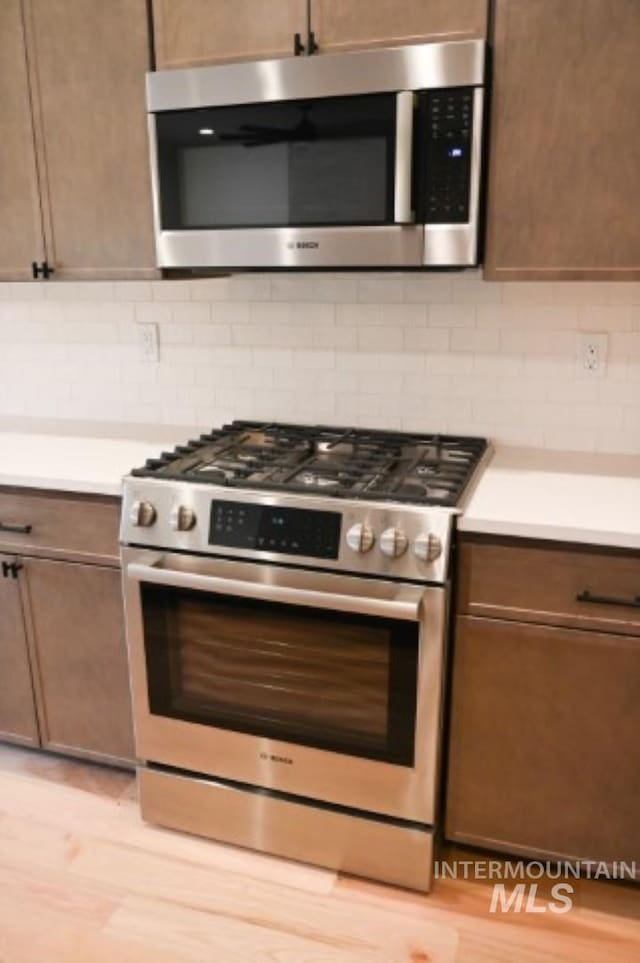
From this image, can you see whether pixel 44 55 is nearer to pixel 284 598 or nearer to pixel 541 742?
pixel 284 598

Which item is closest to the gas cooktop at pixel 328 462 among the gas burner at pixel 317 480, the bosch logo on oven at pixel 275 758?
the gas burner at pixel 317 480

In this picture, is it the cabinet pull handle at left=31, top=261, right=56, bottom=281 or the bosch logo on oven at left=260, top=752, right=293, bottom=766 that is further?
the cabinet pull handle at left=31, top=261, right=56, bottom=281

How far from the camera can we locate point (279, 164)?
1.81 metres

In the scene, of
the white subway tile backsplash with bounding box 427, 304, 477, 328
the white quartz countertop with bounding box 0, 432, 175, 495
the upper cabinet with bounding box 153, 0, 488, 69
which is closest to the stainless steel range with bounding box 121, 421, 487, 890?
the white quartz countertop with bounding box 0, 432, 175, 495

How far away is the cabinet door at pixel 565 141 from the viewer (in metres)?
1.58

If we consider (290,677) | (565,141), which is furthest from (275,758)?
(565,141)

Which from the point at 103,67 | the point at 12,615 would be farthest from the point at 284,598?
the point at 103,67

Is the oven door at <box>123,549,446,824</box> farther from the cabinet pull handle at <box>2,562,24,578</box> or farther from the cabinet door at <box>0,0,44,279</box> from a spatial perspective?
the cabinet door at <box>0,0,44,279</box>

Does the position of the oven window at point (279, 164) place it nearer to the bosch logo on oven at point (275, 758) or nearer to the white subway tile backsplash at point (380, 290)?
the white subway tile backsplash at point (380, 290)

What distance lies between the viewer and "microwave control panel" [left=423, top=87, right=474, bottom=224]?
1653 millimetres

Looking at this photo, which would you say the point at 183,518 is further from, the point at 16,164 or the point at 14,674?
the point at 16,164

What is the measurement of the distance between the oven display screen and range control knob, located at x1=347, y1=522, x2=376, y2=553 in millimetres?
33

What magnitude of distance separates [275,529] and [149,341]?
1.04 meters

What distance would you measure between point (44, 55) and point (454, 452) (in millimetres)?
1482
